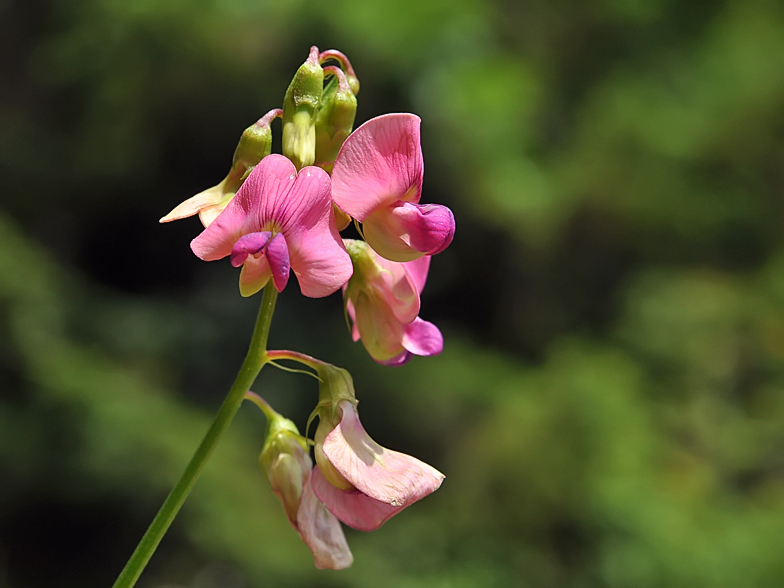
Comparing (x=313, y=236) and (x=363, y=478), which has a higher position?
(x=313, y=236)

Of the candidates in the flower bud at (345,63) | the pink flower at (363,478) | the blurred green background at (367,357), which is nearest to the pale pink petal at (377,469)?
the pink flower at (363,478)

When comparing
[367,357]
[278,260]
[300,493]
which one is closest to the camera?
[278,260]

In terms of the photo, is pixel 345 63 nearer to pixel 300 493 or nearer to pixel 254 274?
pixel 254 274

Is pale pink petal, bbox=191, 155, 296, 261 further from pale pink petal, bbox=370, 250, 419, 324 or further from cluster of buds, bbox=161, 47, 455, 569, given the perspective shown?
pale pink petal, bbox=370, 250, 419, 324

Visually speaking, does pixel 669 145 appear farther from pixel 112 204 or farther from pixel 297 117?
pixel 297 117

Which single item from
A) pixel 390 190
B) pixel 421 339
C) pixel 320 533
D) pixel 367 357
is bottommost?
pixel 367 357

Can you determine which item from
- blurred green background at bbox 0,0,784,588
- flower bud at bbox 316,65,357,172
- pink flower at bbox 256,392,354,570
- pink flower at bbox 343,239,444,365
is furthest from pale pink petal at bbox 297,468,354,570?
blurred green background at bbox 0,0,784,588

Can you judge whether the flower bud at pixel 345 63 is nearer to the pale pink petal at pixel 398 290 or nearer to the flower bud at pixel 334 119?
the flower bud at pixel 334 119

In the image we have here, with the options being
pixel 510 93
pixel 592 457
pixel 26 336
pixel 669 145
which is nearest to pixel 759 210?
pixel 669 145

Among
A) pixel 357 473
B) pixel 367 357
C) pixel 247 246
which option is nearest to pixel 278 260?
pixel 247 246
